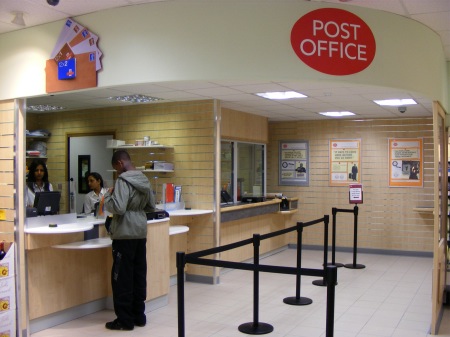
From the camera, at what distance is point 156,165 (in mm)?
7078

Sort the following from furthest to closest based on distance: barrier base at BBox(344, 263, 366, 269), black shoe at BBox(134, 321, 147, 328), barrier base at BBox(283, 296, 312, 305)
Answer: barrier base at BBox(344, 263, 366, 269)
barrier base at BBox(283, 296, 312, 305)
black shoe at BBox(134, 321, 147, 328)

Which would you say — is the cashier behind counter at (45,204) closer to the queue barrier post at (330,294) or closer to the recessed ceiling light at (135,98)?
the recessed ceiling light at (135,98)

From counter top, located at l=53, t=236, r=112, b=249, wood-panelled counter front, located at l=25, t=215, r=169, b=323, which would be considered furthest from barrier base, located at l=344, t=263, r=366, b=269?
counter top, located at l=53, t=236, r=112, b=249

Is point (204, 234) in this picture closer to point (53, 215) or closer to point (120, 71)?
point (53, 215)

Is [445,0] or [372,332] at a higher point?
[445,0]

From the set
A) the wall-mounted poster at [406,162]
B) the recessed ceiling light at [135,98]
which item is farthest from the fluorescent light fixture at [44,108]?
the wall-mounted poster at [406,162]

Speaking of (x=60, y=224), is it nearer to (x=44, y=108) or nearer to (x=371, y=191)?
(x=44, y=108)

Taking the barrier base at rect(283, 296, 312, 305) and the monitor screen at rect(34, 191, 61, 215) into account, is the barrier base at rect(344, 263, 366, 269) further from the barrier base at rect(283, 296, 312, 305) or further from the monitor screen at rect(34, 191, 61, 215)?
the monitor screen at rect(34, 191, 61, 215)

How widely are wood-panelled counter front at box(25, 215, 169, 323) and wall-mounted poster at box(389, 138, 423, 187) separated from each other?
512cm

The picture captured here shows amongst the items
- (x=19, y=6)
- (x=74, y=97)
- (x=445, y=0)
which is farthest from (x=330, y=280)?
(x=74, y=97)

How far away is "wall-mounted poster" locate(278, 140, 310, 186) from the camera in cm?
1000

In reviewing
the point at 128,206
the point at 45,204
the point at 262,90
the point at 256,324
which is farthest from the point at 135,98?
the point at 256,324

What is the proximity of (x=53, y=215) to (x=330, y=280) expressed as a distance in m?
3.36

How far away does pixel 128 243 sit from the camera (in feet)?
16.7
